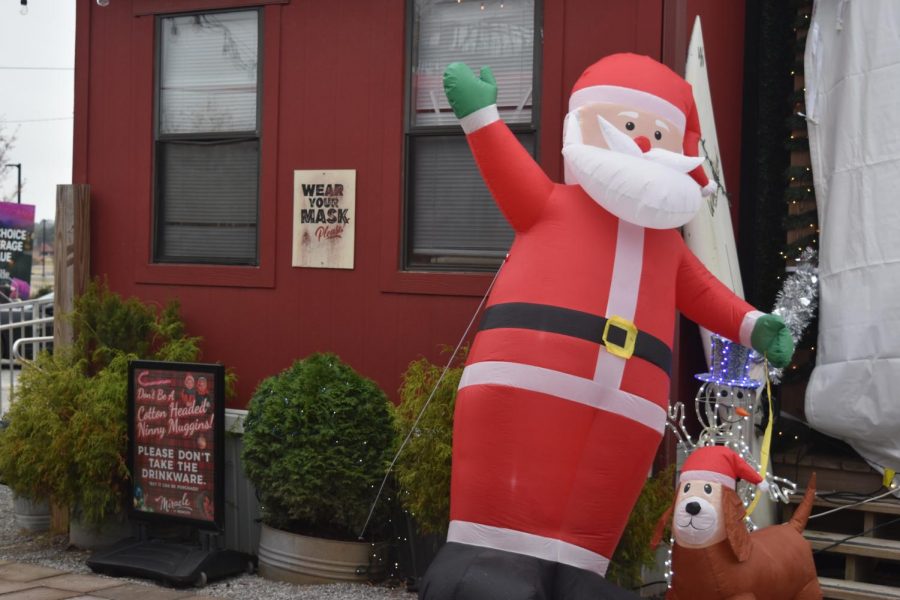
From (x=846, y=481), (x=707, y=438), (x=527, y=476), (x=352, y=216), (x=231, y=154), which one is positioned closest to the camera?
(x=527, y=476)

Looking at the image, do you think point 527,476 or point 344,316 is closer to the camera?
point 527,476

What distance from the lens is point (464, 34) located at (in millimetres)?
6750

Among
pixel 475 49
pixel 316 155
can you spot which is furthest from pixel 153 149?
pixel 475 49

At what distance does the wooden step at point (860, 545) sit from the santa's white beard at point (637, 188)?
7.72 feet

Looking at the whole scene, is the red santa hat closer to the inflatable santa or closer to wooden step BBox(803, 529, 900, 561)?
the inflatable santa

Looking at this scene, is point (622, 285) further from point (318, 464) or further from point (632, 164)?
point (318, 464)

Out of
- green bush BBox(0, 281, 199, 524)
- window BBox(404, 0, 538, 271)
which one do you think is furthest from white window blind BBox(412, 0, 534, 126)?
green bush BBox(0, 281, 199, 524)

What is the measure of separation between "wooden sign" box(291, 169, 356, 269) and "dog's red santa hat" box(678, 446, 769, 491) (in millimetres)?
2846

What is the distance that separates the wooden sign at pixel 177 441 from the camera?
21.7ft

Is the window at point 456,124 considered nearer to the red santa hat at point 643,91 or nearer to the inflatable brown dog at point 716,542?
the red santa hat at point 643,91

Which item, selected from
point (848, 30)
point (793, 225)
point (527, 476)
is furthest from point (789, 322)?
point (527, 476)

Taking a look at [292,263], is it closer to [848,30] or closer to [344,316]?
[344,316]

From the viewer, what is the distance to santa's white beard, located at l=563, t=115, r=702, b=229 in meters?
4.60

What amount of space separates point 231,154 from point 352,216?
1.07 metres
